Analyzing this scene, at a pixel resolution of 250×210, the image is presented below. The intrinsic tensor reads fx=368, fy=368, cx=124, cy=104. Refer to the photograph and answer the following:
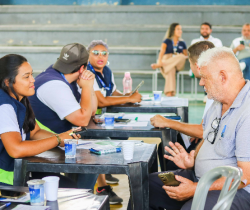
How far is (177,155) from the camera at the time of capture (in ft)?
7.02

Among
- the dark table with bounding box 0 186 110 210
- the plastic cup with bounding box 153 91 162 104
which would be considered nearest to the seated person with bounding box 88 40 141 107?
the plastic cup with bounding box 153 91 162 104

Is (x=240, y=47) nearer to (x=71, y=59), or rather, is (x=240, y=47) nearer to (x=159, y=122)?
(x=159, y=122)

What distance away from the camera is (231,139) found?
169 cm

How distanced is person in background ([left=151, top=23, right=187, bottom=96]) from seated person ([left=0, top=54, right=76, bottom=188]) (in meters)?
5.76

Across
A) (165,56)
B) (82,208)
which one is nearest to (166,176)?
(82,208)

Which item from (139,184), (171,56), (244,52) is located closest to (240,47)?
(244,52)

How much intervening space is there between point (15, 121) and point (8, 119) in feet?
0.14

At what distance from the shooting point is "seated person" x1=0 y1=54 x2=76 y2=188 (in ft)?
5.95

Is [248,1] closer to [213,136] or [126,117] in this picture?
[126,117]

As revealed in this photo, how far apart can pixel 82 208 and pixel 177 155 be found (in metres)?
0.97

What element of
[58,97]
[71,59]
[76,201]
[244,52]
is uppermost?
[244,52]

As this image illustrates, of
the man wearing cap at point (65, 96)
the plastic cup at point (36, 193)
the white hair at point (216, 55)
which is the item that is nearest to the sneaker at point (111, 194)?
the man wearing cap at point (65, 96)

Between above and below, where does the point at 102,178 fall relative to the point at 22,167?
below

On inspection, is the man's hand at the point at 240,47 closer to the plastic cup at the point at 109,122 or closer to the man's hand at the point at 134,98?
the man's hand at the point at 134,98
